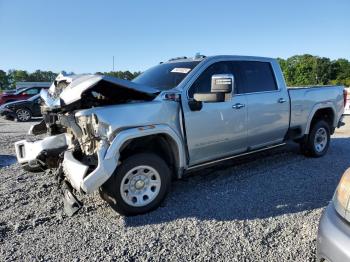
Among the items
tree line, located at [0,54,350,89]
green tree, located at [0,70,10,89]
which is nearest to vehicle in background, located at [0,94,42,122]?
tree line, located at [0,54,350,89]

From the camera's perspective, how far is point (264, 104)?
223 inches

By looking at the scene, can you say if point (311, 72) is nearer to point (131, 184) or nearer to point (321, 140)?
point (321, 140)

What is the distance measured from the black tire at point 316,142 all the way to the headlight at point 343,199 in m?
4.32

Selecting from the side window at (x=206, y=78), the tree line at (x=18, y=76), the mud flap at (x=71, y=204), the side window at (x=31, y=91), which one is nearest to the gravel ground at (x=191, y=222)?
the mud flap at (x=71, y=204)

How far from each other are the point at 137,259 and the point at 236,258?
926 mm

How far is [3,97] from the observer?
819 inches

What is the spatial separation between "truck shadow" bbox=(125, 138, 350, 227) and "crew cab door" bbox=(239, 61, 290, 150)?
0.56 metres

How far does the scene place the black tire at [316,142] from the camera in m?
6.80

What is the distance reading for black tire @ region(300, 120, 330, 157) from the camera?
6801 mm

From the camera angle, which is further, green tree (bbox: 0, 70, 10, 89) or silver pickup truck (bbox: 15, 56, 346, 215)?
green tree (bbox: 0, 70, 10, 89)

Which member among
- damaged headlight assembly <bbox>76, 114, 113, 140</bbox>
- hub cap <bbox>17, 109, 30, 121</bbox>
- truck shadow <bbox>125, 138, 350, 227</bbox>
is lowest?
hub cap <bbox>17, 109, 30, 121</bbox>

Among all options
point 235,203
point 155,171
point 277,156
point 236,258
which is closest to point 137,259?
point 236,258

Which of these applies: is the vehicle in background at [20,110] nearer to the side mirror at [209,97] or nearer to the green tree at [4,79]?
the side mirror at [209,97]

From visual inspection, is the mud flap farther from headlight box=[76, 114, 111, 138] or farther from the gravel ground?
headlight box=[76, 114, 111, 138]
